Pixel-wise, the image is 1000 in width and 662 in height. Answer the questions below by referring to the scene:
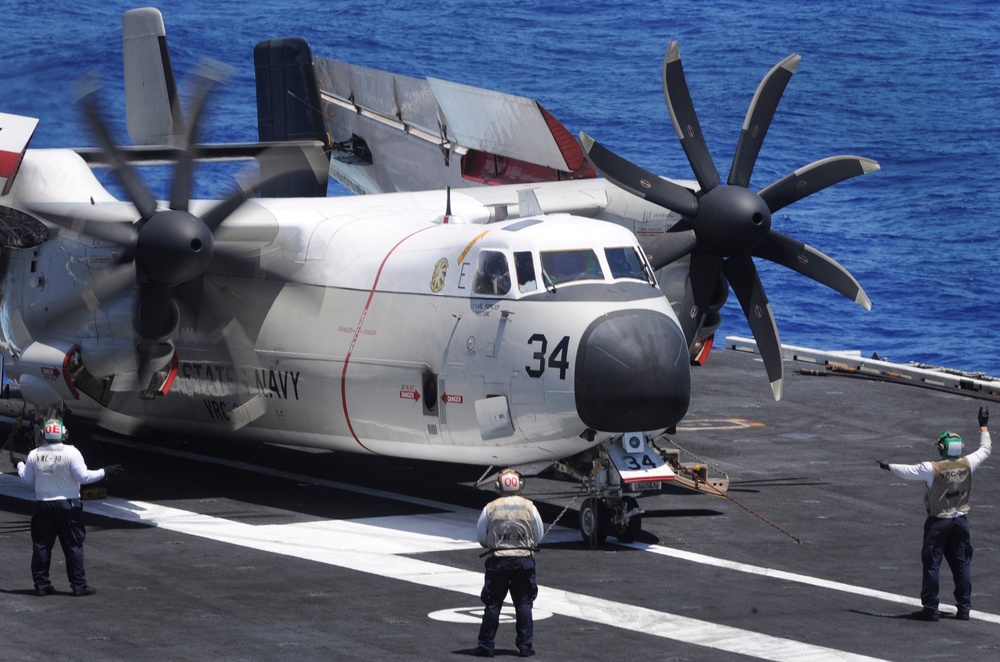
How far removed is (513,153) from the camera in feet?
98.2

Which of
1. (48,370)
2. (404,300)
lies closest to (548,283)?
(404,300)

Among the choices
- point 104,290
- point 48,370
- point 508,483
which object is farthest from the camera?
point 48,370

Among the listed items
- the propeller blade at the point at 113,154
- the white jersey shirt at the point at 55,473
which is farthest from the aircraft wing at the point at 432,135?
the white jersey shirt at the point at 55,473

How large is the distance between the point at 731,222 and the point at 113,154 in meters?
10.2

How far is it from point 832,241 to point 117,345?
6130 cm

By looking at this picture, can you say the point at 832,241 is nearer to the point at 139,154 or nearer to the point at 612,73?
the point at 612,73

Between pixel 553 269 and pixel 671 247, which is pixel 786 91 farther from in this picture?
pixel 553 269

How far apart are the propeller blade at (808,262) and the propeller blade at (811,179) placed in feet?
2.28

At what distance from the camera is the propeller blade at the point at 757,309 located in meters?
25.4

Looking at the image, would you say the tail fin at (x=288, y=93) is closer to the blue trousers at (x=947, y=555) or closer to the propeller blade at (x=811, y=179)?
the propeller blade at (x=811, y=179)

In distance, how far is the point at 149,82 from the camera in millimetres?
31812

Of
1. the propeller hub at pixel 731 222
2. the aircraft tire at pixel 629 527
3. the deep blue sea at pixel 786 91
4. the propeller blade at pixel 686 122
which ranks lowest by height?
the aircraft tire at pixel 629 527

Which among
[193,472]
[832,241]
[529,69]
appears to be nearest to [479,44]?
[529,69]

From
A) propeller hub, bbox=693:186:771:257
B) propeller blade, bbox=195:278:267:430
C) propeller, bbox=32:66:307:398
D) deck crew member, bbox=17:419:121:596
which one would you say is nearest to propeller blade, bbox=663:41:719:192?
propeller hub, bbox=693:186:771:257
